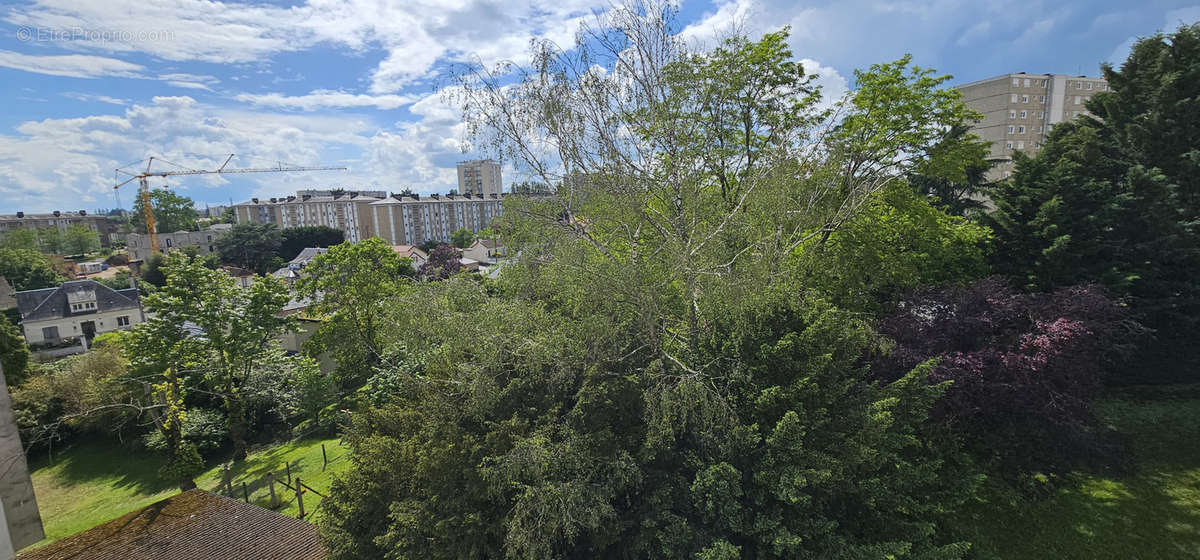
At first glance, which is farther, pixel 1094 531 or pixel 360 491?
pixel 1094 531

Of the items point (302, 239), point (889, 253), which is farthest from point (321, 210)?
point (889, 253)

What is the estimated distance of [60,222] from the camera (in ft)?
268

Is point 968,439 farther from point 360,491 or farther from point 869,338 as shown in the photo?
point 360,491

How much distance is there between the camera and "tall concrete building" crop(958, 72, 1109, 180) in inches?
1491

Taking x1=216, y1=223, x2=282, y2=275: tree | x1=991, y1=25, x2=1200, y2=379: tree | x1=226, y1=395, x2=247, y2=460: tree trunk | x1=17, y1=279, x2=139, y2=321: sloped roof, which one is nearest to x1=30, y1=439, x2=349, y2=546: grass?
x1=226, y1=395, x2=247, y2=460: tree trunk

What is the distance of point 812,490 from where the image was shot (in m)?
5.96

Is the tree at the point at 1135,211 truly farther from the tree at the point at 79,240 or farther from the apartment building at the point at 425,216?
the tree at the point at 79,240

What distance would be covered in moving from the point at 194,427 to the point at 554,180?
46.5 ft

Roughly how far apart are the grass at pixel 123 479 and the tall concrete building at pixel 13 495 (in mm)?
3712

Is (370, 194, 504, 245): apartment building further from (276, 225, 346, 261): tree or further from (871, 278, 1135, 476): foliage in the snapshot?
(871, 278, 1135, 476): foliage

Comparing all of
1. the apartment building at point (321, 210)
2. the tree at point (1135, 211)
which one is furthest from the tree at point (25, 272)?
the tree at point (1135, 211)

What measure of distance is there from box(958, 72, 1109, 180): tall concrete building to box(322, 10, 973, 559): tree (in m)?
39.8

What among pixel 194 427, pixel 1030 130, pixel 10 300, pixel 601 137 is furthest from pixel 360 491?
pixel 1030 130

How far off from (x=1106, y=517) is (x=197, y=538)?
1397 centimetres
